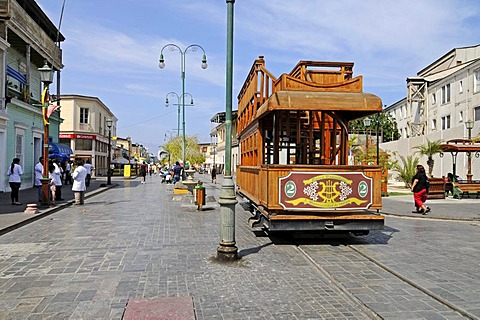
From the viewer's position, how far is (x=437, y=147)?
24.3 metres

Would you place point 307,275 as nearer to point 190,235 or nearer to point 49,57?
point 190,235

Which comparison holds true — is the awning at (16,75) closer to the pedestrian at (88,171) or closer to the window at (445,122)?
the pedestrian at (88,171)

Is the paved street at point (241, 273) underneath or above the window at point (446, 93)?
underneath

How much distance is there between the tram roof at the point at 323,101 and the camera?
846cm

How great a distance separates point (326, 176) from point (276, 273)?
2.71 meters

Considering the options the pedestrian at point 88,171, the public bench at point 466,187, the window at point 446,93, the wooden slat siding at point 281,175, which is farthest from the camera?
the window at point 446,93

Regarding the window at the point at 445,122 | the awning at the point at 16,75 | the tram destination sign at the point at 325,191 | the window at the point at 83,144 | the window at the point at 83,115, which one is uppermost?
the window at the point at 83,115

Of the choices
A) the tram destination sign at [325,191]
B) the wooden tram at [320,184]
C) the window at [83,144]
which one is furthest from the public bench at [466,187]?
the window at [83,144]

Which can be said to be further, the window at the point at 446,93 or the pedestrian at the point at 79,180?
the window at the point at 446,93

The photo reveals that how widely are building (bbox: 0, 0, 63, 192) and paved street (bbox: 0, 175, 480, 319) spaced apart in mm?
11707

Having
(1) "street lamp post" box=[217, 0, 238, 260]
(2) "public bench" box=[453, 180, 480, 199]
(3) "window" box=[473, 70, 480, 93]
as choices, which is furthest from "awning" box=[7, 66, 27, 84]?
(3) "window" box=[473, 70, 480, 93]

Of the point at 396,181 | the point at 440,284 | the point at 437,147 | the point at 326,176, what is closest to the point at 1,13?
the point at 326,176

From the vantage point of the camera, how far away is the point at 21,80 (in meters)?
23.4

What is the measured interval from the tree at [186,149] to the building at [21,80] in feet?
160
